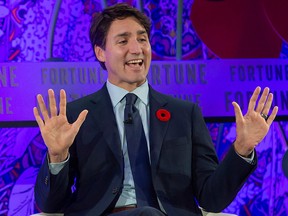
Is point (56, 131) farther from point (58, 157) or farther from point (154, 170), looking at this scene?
point (154, 170)

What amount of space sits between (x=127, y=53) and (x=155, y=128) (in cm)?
34

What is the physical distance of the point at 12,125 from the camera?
9.62 feet

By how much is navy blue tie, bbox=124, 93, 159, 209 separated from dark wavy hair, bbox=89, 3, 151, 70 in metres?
0.31

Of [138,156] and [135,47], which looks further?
[135,47]

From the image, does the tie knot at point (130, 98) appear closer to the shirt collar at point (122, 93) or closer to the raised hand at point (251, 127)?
the shirt collar at point (122, 93)

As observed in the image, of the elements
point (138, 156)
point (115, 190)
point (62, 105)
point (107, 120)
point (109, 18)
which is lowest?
point (115, 190)

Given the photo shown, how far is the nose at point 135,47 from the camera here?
224 cm

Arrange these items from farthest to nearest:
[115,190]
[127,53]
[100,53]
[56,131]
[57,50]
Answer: [57,50], [100,53], [127,53], [115,190], [56,131]

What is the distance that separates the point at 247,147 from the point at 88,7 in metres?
1.50

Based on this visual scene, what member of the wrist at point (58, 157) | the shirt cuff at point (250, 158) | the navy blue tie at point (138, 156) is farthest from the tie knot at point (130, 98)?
the shirt cuff at point (250, 158)

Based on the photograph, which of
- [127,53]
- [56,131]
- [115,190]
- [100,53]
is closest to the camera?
[56,131]

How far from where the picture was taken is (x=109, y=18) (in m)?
2.31

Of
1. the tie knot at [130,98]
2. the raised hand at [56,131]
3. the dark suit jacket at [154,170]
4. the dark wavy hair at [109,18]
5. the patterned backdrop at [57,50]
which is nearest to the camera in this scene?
the raised hand at [56,131]

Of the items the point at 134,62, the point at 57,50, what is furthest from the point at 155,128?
the point at 57,50
